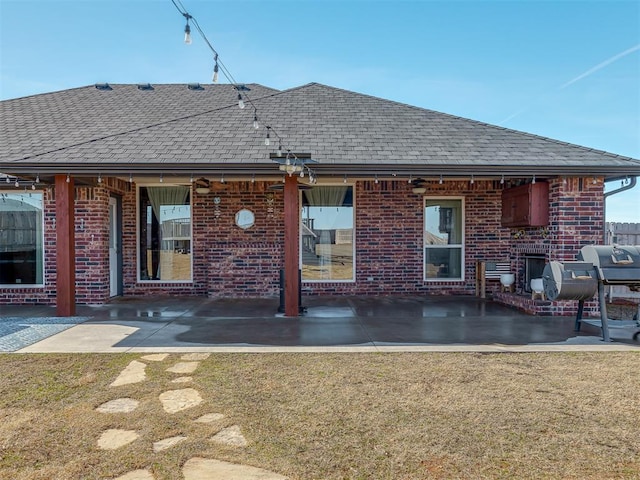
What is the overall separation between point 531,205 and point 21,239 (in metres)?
10.2

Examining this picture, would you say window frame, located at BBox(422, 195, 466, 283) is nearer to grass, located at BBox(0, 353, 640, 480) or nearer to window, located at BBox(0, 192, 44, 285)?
grass, located at BBox(0, 353, 640, 480)

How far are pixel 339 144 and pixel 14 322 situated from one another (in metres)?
6.31

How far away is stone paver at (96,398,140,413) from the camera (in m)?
3.54

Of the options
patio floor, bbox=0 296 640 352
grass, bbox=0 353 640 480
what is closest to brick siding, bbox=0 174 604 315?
patio floor, bbox=0 296 640 352

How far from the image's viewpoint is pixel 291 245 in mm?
7348

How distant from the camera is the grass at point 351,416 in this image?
272 centimetres

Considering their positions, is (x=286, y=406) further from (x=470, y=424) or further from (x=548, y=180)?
(x=548, y=180)

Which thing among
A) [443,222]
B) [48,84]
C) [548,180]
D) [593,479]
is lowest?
[593,479]

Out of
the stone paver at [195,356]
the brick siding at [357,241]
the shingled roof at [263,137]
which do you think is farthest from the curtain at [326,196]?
the stone paver at [195,356]

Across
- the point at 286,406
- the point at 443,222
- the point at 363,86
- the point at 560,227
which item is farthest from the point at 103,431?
the point at 363,86

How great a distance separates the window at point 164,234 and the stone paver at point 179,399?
627 centimetres

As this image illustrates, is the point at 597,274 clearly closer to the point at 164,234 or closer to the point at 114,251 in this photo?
the point at 164,234

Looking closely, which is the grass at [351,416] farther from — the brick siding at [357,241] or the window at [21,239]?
the brick siding at [357,241]

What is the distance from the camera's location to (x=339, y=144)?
7871 mm
